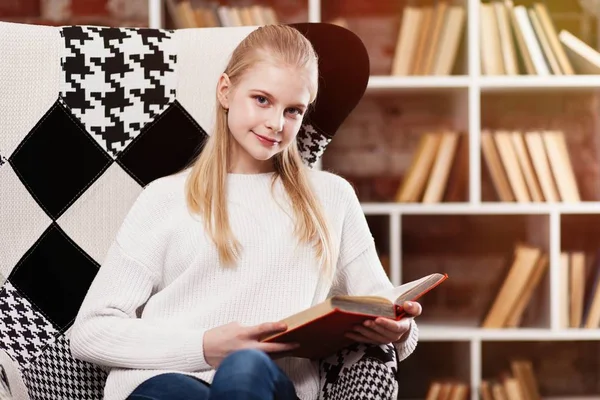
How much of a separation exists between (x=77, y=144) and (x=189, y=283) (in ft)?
1.20

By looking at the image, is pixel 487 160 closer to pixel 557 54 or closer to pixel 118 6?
pixel 557 54

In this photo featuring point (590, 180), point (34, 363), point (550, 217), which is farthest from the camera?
point (590, 180)

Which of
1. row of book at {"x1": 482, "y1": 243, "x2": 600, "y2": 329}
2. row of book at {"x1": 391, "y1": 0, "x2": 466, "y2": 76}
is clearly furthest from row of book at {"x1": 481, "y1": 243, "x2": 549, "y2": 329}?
row of book at {"x1": 391, "y1": 0, "x2": 466, "y2": 76}

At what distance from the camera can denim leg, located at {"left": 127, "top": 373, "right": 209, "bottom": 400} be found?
1.04 m

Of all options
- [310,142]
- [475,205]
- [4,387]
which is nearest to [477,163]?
[475,205]

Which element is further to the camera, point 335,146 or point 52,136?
point 335,146

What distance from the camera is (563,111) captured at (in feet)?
7.63

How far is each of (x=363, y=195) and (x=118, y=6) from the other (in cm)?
91

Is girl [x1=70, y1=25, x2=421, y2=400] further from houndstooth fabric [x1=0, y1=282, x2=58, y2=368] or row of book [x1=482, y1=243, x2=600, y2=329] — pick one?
row of book [x1=482, y1=243, x2=600, y2=329]

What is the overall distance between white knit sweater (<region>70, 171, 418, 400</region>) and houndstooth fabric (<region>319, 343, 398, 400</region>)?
42 millimetres

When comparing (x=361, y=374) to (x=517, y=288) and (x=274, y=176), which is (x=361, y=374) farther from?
(x=517, y=288)

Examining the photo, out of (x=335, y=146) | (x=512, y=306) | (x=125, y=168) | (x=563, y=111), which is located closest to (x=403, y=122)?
(x=335, y=146)

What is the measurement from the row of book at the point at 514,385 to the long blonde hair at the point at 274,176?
108 cm

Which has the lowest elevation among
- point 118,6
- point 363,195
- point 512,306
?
point 512,306
